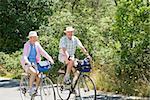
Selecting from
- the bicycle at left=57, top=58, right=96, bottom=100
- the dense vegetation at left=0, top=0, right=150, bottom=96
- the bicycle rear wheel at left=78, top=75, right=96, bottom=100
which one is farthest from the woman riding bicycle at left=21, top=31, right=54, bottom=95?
the dense vegetation at left=0, top=0, right=150, bottom=96

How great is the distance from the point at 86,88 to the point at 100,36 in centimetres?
735

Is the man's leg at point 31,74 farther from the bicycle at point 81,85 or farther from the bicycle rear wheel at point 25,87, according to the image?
the bicycle at point 81,85

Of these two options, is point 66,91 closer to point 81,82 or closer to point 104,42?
point 81,82

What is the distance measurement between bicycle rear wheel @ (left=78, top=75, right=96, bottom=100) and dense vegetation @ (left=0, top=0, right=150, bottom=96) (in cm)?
184

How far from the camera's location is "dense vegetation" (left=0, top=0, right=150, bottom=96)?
12961 millimetres

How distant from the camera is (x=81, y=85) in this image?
10.4 meters

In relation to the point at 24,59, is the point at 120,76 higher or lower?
lower

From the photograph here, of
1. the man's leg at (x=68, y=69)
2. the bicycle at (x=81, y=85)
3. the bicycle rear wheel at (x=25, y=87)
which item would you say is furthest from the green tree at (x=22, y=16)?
the man's leg at (x=68, y=69)

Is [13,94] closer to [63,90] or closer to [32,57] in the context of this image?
[63,90]

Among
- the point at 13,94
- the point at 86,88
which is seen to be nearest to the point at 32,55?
the point at 86,88

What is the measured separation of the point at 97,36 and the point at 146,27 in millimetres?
4616

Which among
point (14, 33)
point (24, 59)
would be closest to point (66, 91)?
point (24, 59)

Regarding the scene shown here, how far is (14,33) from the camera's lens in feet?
80.2

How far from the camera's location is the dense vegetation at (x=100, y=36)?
1296cm
